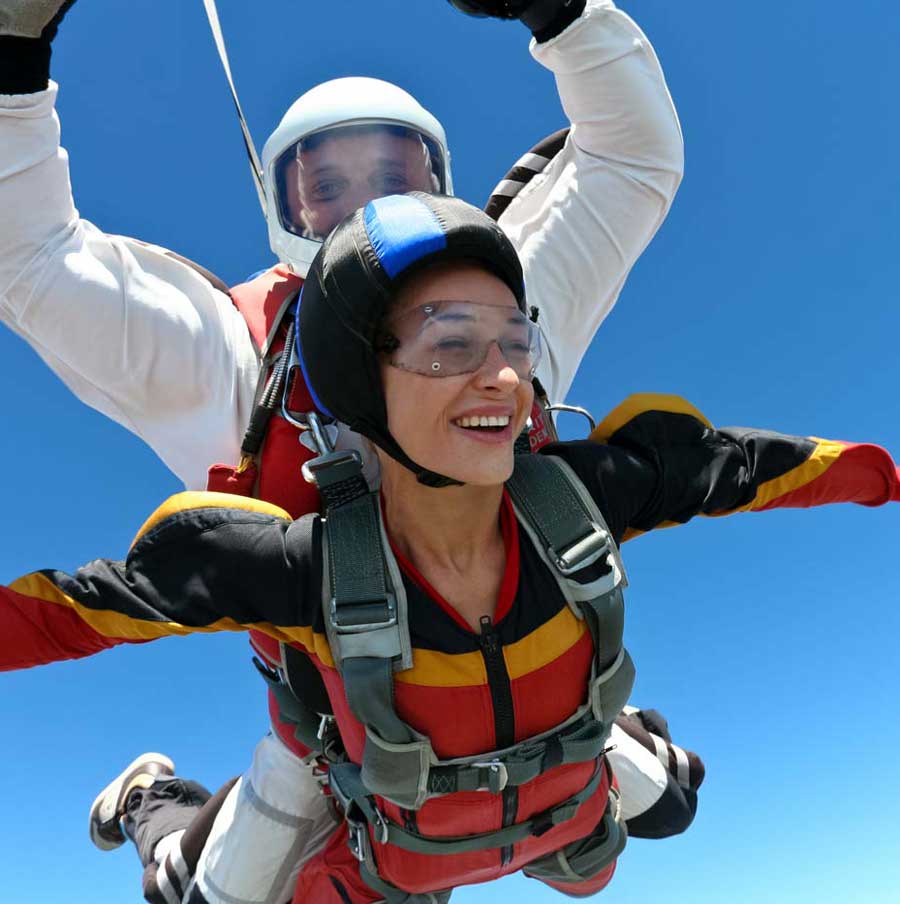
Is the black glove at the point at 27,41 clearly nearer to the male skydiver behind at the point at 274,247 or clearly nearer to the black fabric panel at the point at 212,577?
the male skydiver behind at the point at 274,247

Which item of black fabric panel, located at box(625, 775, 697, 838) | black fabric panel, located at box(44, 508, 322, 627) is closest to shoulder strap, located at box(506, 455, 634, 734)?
black fabric panel, located at box(44, 508, 322, 627)

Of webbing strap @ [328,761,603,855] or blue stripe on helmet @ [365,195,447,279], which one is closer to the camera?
blue stripe on helmet @ [365,195,447,279]

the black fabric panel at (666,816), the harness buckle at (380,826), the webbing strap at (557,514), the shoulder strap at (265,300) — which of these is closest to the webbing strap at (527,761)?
the harness buckle at (380,826)

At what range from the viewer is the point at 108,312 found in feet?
7.02

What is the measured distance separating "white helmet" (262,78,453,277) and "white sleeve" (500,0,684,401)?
1.28 ft

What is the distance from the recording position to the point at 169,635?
72.5 inches

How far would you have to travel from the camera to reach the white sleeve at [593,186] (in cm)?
236

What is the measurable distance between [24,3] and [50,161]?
37 cm

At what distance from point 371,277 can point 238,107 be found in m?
1.14

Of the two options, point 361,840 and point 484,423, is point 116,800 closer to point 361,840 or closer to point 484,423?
point 361,840

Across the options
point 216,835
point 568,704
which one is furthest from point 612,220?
point 216,835

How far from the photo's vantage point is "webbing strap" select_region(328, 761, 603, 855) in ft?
7.00

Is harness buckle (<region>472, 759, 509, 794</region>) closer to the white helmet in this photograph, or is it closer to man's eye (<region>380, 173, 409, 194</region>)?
the white helmet

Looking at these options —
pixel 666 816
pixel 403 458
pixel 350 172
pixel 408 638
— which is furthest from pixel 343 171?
pixel 666 816
